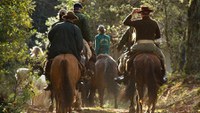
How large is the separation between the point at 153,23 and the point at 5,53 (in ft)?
13.1

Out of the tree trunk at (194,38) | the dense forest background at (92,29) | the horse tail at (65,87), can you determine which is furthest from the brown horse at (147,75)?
the tree trunk at (194,38)

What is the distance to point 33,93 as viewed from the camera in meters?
10.1

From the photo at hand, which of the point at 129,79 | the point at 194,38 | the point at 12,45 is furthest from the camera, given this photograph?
the point at 194,38

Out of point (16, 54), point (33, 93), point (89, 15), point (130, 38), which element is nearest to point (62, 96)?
point (33, 93)

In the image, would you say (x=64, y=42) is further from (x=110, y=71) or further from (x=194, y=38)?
(x=194, y=38)

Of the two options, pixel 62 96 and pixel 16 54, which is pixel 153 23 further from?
pixel 16 54

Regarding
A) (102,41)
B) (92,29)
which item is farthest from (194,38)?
(92,29)

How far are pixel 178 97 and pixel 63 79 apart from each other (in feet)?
20.4

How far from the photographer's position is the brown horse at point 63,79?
10.4m

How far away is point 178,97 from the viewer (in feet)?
51.4

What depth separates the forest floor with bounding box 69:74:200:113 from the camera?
13.7 m

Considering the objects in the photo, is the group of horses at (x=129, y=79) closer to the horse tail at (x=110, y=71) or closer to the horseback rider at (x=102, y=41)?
the horse tail at (x=110, y=71)

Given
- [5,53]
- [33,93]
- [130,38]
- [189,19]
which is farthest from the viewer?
[189,19]

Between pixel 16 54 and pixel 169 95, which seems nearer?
pixel 16 54
